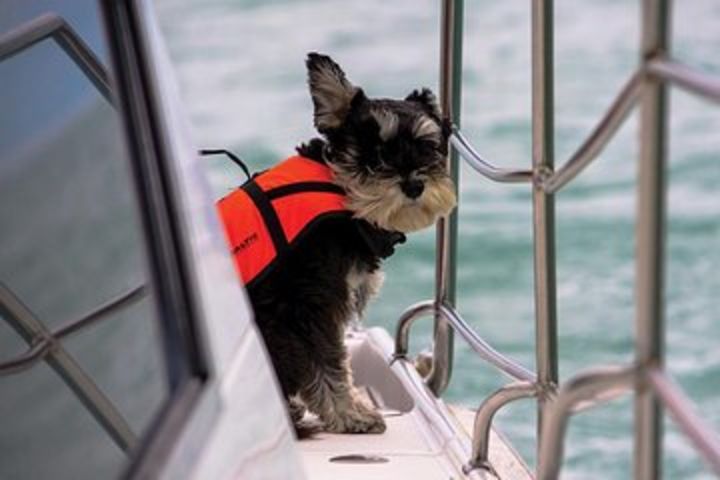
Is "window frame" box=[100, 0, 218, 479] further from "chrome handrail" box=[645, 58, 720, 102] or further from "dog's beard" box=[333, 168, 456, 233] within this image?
"dog's beard" box=[333, 168, 456, 233]

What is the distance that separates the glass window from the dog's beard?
117 cm

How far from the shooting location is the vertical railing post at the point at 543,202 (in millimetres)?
2008

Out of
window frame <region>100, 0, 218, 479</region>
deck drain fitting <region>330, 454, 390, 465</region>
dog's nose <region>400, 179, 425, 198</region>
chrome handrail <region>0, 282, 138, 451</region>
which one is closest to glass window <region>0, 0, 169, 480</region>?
chrome handrail <region>0, 282, 138, 451</region>

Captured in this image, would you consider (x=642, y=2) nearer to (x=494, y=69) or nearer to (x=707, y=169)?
(x=707, y=169)

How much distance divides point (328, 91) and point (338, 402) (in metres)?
0.53

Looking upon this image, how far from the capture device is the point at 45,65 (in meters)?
1.64

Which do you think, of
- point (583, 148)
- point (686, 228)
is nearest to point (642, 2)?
point (583, 148)

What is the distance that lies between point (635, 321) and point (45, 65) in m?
0.72

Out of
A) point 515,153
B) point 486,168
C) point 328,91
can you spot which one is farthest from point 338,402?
point 515,153

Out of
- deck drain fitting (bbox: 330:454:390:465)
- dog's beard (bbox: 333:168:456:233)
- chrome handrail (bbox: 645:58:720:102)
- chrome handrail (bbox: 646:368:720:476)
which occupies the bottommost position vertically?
deck drain fitting (bbox: 330:454:390:465)

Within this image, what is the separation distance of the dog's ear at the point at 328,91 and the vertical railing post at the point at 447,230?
171mm

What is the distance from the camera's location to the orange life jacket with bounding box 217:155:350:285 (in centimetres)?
273

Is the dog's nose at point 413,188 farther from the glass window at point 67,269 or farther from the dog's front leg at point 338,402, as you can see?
the glass window at point 67,269

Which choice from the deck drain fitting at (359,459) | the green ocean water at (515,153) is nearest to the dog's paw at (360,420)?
the deck drain fitting at (359,459)
